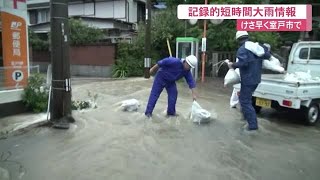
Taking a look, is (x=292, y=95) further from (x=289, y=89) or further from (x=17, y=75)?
(x=17, y=75)

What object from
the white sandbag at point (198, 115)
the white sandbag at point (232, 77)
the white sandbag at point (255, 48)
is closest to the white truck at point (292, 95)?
the white sandbag at point (232, 77)

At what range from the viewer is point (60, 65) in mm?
7168

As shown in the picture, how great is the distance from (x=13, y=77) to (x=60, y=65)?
164cm

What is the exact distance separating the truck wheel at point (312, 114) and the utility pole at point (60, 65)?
4886 millimetres

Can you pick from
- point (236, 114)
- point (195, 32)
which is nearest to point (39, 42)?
point (195, 32)

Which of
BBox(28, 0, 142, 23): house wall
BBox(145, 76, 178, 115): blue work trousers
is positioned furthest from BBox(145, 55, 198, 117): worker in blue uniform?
BBox(28, 0, 142, 23): house wall

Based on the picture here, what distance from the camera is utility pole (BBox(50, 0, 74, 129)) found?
23.2 ft

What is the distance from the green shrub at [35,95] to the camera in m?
8.20

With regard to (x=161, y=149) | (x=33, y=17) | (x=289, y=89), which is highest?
(x=33, y=17)

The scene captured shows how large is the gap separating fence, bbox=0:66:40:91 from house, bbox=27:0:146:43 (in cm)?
1534

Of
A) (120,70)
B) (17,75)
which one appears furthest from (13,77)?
(120,70)

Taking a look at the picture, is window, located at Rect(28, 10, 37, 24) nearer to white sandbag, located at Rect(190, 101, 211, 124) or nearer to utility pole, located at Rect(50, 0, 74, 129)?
utility pole, located at Rect(50, 0, 74, 129)

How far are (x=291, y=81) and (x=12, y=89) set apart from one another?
5826mm

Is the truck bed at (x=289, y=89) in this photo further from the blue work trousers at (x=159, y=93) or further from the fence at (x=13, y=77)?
the fence at (x=13, y=77)
